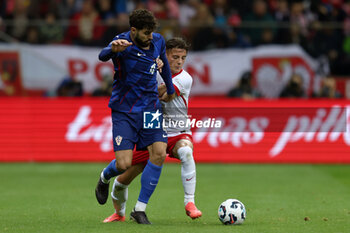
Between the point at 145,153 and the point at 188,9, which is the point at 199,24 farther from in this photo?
the point at 145,153

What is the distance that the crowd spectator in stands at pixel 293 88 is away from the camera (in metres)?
15.0

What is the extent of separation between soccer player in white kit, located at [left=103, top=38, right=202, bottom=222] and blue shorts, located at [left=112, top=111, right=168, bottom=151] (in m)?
0.27

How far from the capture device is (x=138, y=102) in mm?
7168

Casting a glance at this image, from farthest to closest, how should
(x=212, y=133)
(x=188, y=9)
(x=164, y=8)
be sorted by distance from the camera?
(x=188, y=9)
(x=164, y=8)
(x=212, y=133)

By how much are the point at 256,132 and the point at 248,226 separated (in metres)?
7.49

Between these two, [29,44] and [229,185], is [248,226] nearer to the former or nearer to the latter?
[229,185]

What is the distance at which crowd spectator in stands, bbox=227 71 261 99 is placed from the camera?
48.8 feet

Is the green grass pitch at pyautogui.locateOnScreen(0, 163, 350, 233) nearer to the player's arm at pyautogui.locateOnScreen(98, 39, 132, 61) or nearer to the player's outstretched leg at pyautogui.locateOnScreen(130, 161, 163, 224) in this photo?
the player's outstretched leg at pyautogui.locateOnScreen(130, 161, 163, 224)

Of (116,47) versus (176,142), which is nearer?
(116,47)

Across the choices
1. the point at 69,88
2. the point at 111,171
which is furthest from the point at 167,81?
the point at 69,88

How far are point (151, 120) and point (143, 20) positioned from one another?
3.58ft

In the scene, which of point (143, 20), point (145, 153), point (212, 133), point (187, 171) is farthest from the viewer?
point (212, 133)

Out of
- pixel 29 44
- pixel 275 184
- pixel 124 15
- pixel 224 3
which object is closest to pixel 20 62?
pixel 29 44

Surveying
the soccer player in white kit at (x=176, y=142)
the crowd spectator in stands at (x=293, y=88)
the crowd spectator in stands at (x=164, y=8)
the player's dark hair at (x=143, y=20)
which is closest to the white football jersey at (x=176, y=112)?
the soccer player in white kit at (x=176, y=142)
